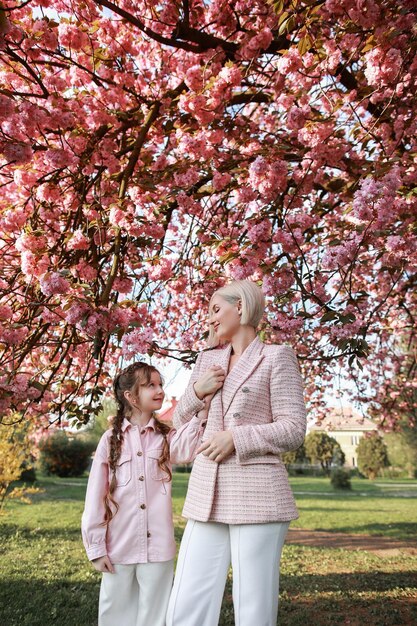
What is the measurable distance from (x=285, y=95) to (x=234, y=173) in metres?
0.62

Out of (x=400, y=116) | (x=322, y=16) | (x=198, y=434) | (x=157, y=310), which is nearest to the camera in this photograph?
(x=198, y=434)

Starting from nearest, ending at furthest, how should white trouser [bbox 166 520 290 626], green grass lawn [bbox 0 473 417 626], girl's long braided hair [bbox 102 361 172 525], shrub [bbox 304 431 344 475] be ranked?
1. white trouser [bbox 166 520 290 626]
2. girl's long braided hair [bbox 102 361 172 525]
3. green grass lawn [bbox 0 473 417 626]
4. shrub [bbox 304 431 344 475]

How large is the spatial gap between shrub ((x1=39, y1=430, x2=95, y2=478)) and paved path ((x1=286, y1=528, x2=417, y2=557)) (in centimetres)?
933

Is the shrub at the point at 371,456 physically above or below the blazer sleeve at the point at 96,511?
above

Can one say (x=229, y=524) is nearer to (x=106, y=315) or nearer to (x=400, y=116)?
(x=106, y=315)

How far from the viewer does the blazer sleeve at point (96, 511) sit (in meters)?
2.27

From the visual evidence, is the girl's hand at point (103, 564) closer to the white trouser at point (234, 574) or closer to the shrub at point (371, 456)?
the white trouser at point (234, 574)

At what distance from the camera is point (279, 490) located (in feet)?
5.78

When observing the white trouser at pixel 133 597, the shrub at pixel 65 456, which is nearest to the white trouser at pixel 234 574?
the white trouser at pixel 133 597

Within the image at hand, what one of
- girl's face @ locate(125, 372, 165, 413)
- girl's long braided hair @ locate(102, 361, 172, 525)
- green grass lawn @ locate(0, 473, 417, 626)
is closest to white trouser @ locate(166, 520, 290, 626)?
girl's long braided hair @ locate(102, 361, 172, 525)

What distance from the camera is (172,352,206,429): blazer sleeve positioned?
6.51ft

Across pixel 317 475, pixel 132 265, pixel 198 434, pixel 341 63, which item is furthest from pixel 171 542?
pixel 317 475

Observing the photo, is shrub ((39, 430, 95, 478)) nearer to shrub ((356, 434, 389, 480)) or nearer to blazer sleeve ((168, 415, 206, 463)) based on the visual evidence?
shrub ((356, 434, 389, 480))

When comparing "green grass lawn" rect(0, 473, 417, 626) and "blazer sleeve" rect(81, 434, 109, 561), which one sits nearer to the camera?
"blazer sleeve" rect(81, 434, 109, 561)
